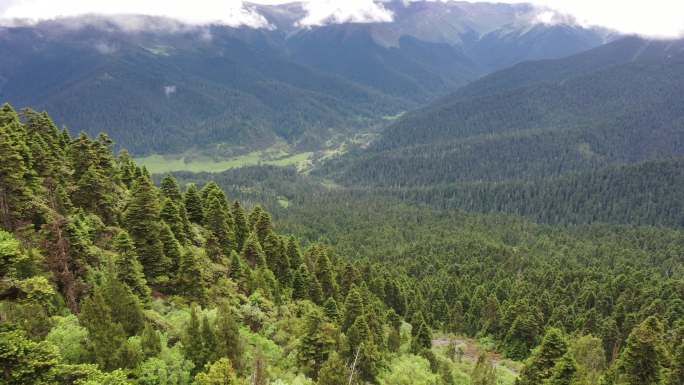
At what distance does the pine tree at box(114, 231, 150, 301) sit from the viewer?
38.9m

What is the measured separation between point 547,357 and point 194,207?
2051 inches

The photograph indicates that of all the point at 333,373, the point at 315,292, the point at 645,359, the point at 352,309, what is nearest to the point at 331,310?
the point at 352,309

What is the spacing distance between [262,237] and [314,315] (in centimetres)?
3968

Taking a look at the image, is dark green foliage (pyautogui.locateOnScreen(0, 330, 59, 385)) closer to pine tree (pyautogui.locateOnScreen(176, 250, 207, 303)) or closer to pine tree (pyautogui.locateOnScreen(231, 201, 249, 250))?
pine tree (pyautogui.locateOnScreen(176, 250, 207, 303))

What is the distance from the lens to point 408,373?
54.7 metres

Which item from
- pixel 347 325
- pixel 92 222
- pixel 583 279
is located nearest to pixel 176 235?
pixel 92 222

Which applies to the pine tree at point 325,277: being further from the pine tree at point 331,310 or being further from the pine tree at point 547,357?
the pine tree at point 547,357

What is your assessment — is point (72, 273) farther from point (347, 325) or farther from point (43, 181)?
point (347, 325)

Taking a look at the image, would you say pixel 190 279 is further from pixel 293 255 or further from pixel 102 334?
pixel 293 255

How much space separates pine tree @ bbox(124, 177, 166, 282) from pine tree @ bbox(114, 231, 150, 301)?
20.0ft

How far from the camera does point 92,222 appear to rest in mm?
47031

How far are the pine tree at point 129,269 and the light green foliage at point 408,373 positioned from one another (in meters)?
25.3

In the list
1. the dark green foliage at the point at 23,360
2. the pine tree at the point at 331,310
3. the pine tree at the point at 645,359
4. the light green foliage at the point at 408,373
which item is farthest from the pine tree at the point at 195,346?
the pine tree at the point at 645,359

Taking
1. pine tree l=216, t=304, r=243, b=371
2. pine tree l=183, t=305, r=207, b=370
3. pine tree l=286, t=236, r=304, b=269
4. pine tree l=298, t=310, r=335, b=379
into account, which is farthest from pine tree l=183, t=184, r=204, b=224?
pine tree l=183, t=305, r=207, b=370
